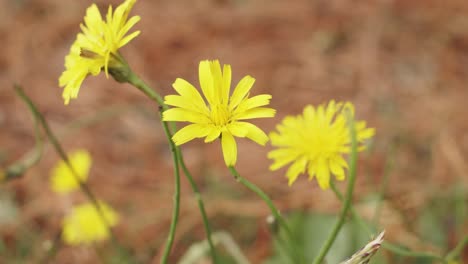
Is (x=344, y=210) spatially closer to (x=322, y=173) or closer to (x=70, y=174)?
(x=322, y=173)

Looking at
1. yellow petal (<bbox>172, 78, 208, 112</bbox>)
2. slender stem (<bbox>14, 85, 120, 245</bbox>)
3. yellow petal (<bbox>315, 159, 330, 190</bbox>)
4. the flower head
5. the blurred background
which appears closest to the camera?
the flower head

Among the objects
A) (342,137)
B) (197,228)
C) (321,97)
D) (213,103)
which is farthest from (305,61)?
(213,103)

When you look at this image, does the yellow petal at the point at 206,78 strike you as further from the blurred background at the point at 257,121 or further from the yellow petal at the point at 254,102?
the blurred background at the point at 257,121

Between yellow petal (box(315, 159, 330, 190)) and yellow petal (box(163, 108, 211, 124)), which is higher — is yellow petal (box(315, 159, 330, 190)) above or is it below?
below

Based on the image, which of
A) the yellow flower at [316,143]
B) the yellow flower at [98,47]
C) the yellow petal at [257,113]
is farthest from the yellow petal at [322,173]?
the yellow flower at [98,47]

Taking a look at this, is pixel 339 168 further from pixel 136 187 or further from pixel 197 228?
pixel 136 187

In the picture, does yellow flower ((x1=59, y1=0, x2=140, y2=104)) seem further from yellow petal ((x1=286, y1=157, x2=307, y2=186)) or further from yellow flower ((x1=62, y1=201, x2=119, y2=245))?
yellow flower ((x1=62, y1=201, x2=119, y2=245))

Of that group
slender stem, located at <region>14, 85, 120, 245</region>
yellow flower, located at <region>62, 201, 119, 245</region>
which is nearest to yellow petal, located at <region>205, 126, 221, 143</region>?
slender stem, located at <region>14, 85, 120, 245</region>
